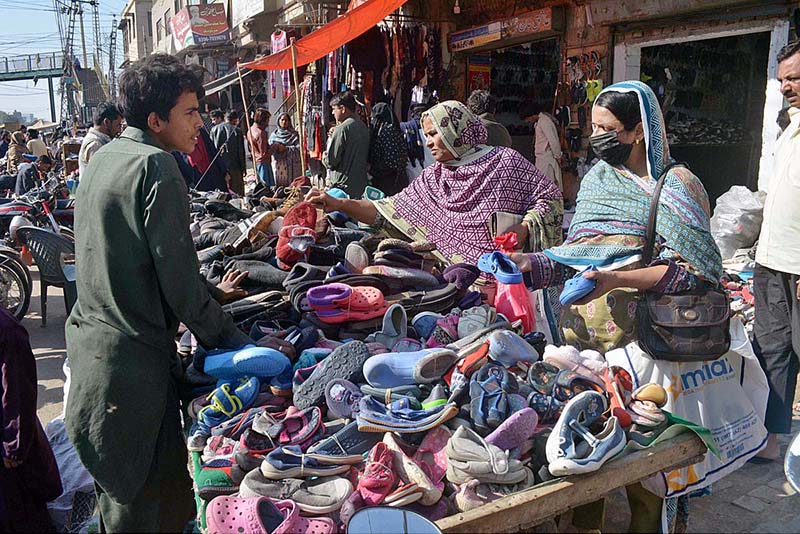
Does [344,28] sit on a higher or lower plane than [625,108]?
higher

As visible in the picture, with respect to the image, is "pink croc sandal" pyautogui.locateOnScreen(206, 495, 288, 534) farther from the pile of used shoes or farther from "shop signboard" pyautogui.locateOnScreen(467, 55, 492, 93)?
"shop signboard" pyautogui.locateOnScreen(467, 55, 492, 93)

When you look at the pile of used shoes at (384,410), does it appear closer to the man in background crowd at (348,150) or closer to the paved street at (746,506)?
the paved street at (746,506)

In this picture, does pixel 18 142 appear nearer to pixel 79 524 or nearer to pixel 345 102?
pixel 345 102

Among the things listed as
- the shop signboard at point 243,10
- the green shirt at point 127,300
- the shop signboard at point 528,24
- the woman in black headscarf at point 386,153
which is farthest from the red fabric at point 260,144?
the green shirt at point 127,300

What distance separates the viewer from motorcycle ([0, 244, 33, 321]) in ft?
18.5

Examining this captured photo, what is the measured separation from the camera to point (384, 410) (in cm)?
181

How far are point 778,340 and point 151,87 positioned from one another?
9.46 feet

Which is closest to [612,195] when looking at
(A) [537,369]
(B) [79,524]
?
(A) [537,369]

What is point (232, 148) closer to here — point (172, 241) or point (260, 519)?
point (172, 241)

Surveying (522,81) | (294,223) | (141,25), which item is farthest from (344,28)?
(141,25)

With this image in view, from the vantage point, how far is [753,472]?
10.2 ft

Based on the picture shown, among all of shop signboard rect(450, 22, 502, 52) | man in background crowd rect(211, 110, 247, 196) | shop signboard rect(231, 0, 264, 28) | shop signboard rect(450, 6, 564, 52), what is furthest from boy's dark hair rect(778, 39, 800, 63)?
shop signboard rect(231, 0, 264, 28)

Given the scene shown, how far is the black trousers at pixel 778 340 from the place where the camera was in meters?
2.96

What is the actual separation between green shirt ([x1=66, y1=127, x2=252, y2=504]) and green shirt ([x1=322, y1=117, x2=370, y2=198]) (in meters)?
4.45
